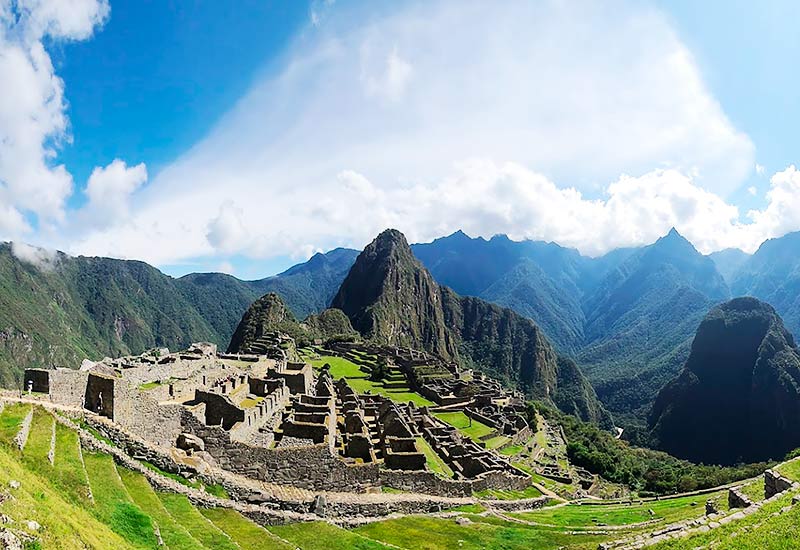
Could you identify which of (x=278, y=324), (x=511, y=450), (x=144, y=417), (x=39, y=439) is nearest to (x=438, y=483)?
(x=144, y=417)

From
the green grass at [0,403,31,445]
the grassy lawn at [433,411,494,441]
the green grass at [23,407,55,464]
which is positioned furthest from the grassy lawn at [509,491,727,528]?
the green grass at [0,403,31,445]

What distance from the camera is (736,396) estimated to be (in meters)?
181

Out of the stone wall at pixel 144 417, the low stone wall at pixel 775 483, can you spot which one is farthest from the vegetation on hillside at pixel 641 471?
the stone wall at pixel 144 417

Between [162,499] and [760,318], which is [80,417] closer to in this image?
[162,499]

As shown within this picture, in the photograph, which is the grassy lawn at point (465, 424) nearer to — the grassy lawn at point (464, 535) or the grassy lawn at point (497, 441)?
the grassy lawn at point (497, 441)

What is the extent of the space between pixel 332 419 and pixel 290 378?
476 inches

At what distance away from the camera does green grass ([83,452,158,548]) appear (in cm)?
1281

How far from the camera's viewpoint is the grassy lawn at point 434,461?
35.1 m

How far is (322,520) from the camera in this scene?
20.0 m

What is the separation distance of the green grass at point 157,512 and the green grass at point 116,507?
Answer: 54cm

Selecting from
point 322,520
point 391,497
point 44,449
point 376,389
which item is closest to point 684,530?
point 322,520

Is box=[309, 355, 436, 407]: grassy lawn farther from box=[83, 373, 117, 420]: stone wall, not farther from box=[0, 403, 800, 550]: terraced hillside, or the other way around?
box=[83, 373, 117, 420]: stone wall

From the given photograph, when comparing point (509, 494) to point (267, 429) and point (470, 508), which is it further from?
point (267, 429)

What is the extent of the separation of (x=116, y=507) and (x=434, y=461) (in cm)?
2664
